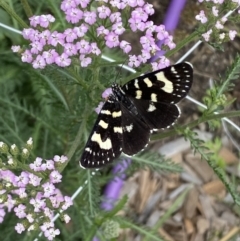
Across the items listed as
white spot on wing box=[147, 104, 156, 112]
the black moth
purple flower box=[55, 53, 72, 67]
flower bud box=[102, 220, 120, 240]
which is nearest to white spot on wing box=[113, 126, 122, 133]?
the black moth

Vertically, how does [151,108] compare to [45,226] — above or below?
above

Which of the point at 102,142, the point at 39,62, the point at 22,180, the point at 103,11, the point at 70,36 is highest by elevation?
the point at 103,11

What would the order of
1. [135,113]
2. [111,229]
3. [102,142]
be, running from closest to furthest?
[102,142] < [135,113] < [111,229]

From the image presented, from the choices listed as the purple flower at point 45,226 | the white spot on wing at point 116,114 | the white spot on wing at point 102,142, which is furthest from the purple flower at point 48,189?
the white spot on wing at point 116,114

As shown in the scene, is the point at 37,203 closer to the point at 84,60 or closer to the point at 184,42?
the point at 84,60

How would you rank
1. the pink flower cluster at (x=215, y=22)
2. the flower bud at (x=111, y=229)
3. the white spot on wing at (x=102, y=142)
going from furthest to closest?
the flower bud at (x=111, y=229), the pink flower cluster at (x=215, y=22), the white spot on wing at (x=102, y=142)

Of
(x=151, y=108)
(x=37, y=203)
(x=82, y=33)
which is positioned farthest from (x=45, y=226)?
(x=82, y=33)

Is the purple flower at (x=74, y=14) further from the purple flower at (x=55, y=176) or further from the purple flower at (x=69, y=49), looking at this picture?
the purple flower at (x=55, y=176)
